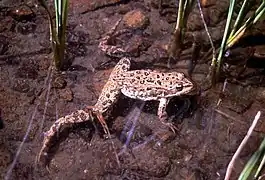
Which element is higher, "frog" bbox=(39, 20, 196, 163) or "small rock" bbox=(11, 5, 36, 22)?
"small rock" bbox=(11, 5, 36, 22)

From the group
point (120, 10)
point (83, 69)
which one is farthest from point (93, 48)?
point (120, 10)

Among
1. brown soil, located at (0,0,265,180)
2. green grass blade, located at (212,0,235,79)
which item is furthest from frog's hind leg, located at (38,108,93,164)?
green grass blade, located at (212,0,235,79)

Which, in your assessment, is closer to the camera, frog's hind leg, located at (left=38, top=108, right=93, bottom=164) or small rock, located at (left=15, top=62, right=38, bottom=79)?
frog's hind leg, located at (left=38, top=108, right=93, bottom=164)

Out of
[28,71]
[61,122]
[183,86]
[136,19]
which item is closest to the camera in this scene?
[61,122]

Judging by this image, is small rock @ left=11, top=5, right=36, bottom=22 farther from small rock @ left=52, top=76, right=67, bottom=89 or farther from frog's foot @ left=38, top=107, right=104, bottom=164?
frog's foot @ left=38, top=107, right=104, bottom=164

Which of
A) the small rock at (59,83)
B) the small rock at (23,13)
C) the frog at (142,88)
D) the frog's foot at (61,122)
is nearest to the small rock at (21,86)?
the small rock at (59,83)

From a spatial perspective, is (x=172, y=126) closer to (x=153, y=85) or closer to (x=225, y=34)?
(x=153, y=85)

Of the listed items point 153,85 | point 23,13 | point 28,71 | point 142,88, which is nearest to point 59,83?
point 28,71
